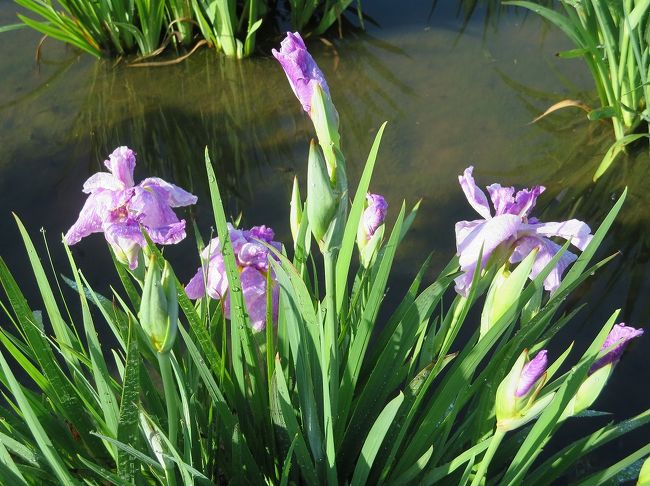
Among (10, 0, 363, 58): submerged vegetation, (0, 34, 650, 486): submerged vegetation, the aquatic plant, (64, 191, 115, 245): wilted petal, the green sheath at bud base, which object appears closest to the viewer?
the green sheath at bud base

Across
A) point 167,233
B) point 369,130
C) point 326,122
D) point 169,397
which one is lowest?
point 369,130

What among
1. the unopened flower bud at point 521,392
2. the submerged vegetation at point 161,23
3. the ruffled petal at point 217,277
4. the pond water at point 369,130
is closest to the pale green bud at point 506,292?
the unopened flower bud at point 521,392

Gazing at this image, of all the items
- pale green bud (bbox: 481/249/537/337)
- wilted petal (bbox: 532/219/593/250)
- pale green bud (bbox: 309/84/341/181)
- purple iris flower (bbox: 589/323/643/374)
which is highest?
pale green bud (bbox: 309/84/341/181)

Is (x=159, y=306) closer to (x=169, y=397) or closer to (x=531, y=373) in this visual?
(x=169, y=397)

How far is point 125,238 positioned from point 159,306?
19 centimetres

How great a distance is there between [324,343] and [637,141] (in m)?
1.71

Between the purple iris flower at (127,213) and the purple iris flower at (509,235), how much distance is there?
13.9 inches

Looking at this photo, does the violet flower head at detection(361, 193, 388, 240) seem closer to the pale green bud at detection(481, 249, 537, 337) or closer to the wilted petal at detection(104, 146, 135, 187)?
the pale green bud at detection(481, 249, 537, 337)

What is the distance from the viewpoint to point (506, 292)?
0.89m

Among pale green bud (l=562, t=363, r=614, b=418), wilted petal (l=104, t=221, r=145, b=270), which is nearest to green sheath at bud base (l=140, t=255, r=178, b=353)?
wilted petal (l=104, t=221, r=145, b=270)

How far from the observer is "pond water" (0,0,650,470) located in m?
2.06

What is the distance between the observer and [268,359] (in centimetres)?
102

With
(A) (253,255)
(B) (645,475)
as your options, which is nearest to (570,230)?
(B) (645,475)

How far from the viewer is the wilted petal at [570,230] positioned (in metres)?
0.90
